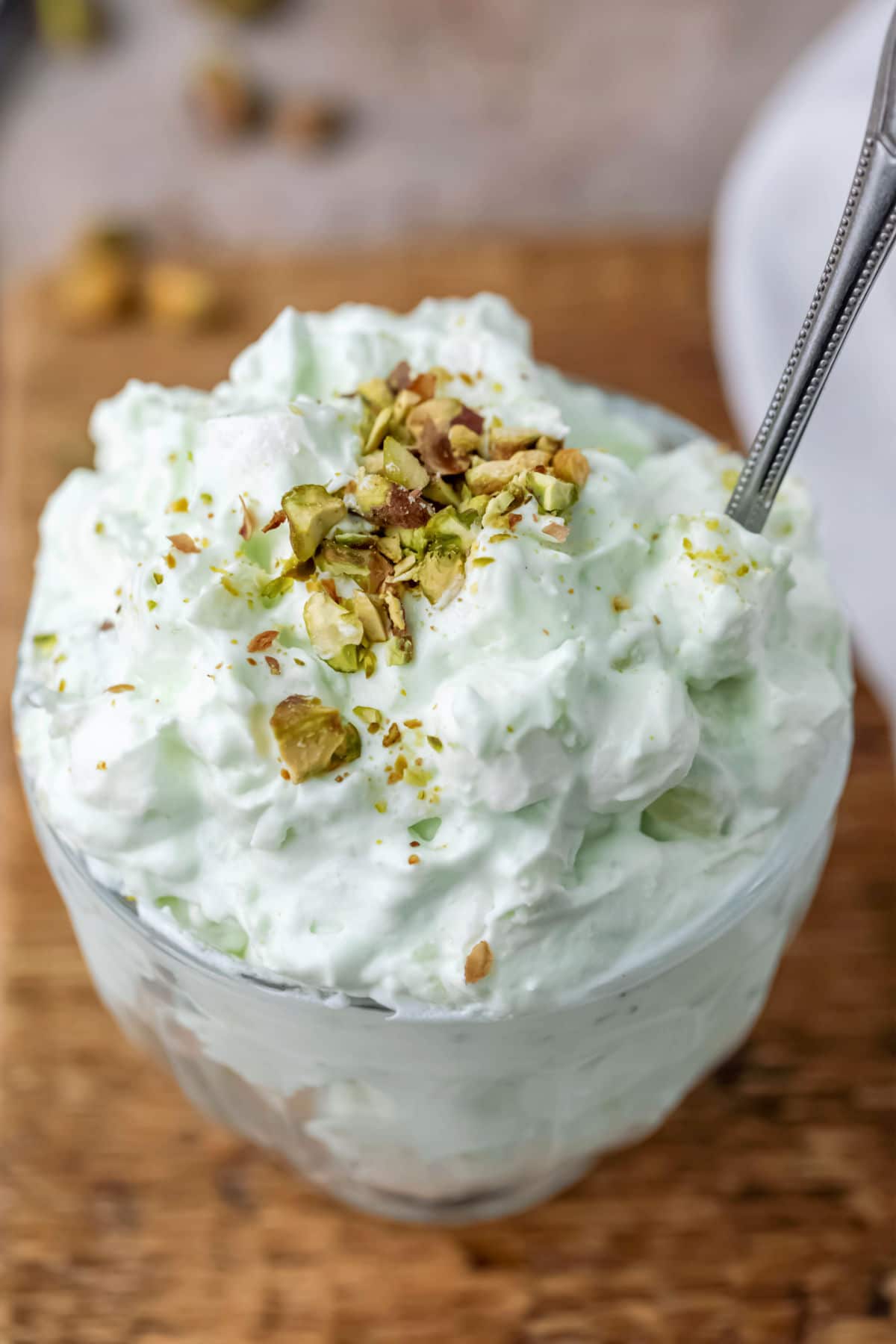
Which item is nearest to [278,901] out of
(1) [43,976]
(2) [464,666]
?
(2) [464,666]

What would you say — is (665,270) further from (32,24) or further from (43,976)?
(32,24)

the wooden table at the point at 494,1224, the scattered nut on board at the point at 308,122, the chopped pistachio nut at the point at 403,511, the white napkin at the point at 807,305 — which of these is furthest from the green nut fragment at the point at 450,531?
the scattered nut on board at the point at 308,122

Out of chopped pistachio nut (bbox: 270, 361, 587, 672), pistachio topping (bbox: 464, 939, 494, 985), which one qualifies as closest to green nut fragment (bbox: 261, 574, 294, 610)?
chopped pistachio nut (bbox: 270, 361, 587, 672)

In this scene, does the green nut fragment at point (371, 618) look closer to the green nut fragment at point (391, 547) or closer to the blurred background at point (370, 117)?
the green nut fragment at point (391, 547)

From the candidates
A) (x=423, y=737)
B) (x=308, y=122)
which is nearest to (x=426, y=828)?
(x=423, y=737)

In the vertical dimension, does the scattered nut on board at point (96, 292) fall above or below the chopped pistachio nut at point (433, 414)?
below

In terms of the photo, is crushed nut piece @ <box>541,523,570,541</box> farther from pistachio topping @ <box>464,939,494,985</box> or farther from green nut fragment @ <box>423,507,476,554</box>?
pistachio topping @ <box>464,939,494,985</box>
